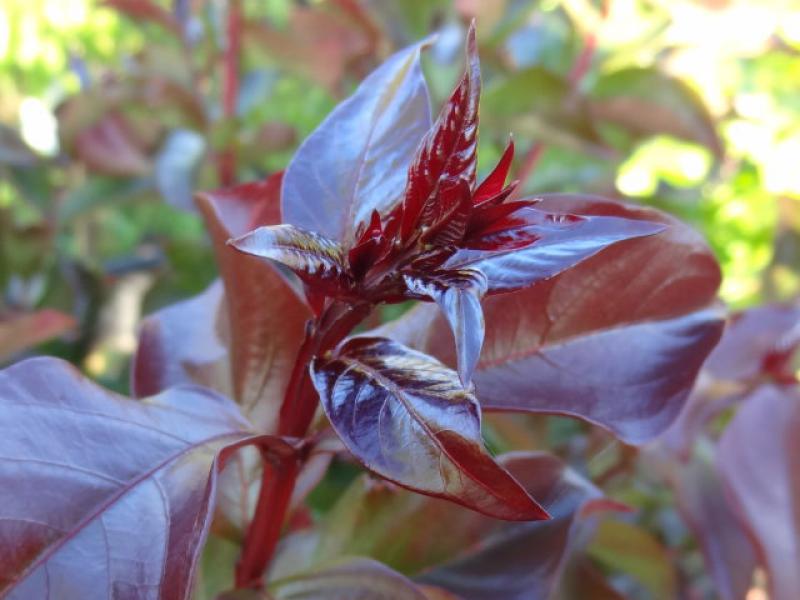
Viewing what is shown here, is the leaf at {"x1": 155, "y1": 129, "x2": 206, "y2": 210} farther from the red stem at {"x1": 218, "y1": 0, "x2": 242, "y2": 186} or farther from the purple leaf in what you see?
the purple leaf

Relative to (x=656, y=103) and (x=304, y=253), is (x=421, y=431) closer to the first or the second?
(x=304, y=253)

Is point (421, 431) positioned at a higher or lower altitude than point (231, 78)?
lower

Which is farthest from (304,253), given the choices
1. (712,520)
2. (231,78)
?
(231,78)

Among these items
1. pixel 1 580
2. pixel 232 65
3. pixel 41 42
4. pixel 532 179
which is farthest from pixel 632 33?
pixel 41 42

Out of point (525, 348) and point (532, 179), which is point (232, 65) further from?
point (525, 348)

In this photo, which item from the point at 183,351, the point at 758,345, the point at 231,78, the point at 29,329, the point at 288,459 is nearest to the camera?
the point at 288,459

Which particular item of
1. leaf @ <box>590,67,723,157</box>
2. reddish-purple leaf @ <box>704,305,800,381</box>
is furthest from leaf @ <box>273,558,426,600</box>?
leaf @ <box>590,67,723,157</box>
